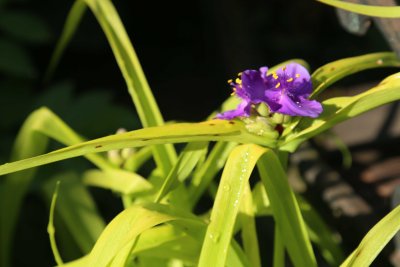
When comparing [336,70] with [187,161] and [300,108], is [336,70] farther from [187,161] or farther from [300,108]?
[187,161]


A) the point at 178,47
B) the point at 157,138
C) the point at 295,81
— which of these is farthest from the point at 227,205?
the point at 178,47

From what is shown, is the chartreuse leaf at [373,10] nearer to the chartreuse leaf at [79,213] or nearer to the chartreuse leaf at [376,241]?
the chartreuse leaf at [376,241]

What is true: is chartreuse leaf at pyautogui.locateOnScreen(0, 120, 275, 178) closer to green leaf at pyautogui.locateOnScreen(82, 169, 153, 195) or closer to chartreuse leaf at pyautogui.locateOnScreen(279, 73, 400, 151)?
chartreuse leaf at pyautogui.locateOnScreen(279, 73, 400, 151)

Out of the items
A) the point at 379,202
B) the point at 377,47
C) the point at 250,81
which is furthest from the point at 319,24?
the point at 250,81

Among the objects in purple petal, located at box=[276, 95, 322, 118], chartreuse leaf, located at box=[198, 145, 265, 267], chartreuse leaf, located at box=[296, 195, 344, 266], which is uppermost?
purple petal, located at box=[276, 95, 322, 118]

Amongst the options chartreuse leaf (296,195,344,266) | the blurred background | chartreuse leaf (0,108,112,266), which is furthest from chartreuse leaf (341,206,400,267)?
the blurred background

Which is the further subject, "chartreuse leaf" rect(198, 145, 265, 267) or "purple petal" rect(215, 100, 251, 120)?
"purple petal" rect(215, 100, 251, 120)

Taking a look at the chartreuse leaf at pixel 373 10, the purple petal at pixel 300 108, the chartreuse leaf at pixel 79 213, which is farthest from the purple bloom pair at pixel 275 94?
the chartreuse leaf at pixel 79 213
